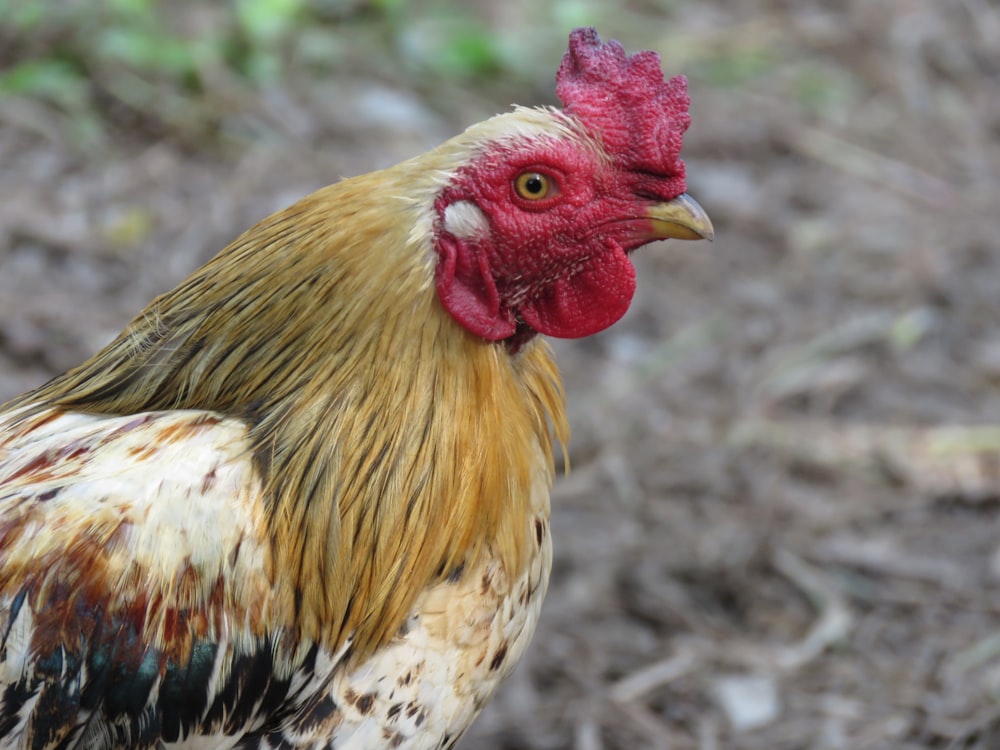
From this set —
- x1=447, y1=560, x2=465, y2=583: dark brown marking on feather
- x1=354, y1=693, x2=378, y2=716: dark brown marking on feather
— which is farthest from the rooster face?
x1=354, y1=693, x2=378, y2=716: dark brown marking on feather

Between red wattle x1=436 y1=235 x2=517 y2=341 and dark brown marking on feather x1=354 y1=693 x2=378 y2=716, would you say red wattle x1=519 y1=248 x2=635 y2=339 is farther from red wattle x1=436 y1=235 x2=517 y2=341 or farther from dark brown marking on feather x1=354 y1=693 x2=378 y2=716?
dark brown marking on feather x1=354 y1=693 x2=378 y2=716

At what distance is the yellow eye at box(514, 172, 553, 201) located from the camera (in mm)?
2391

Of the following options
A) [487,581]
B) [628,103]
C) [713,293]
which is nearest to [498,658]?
[487,581]

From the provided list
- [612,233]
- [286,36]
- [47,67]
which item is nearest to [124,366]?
[612,233]

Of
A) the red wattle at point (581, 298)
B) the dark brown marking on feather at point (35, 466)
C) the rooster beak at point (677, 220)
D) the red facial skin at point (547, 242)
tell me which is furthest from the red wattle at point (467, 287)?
the dark brown marking on feather at point (35, 466)

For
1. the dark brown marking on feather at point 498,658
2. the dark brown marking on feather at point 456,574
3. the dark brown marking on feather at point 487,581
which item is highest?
the dark brown marking on feather at point 456,574

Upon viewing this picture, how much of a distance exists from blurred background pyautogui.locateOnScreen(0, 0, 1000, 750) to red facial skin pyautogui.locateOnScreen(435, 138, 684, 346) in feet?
6.01

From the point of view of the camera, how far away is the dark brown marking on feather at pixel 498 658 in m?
2.51

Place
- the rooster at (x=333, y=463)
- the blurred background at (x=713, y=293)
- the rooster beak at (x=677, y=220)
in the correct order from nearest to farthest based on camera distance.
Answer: the rooster at (x=333, y=463) < the rooster beak at (x=677, y=220) < the blurred background at (x=713, y=293)

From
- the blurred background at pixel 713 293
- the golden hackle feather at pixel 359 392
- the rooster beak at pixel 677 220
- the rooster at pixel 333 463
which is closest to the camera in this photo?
the rooster at pixel 333 463

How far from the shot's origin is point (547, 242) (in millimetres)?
2430

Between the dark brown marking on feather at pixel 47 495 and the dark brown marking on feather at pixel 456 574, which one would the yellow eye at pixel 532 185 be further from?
the dark brown marking on feather at pixel 47 495

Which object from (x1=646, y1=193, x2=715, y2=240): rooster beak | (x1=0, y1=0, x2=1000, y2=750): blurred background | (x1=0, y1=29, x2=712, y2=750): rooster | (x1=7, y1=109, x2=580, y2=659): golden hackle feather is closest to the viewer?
(x1=0, y1=29, x2=712, y2=750): rooster

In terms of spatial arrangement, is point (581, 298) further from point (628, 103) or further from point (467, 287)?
point (628, 103)
